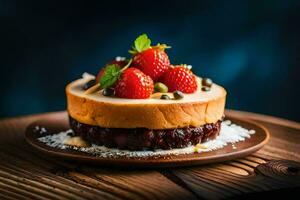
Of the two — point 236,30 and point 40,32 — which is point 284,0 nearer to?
point 236,30

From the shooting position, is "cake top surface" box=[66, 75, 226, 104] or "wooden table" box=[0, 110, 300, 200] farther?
"cake top surface" box=[66, 75, 226, 104]

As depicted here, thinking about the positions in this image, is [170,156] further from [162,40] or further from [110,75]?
[162,40]

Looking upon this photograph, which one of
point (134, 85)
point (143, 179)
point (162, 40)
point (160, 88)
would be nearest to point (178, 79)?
point (160, 88)

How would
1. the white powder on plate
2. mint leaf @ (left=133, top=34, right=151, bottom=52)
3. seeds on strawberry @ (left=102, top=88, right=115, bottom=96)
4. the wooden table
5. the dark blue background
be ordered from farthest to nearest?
the dark blue background
mint leaf @ (left=133, top=34, right=151, bottom=52)
seeds on strawberry @ (left=102, top=88, right=115, bottom=96)
the white powder on plate
the wooden table

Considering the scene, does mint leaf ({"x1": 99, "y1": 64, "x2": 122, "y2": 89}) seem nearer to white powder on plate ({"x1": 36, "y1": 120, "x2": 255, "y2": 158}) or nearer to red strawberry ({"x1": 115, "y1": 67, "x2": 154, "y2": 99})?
red strawberry ({"x1": 115, "y1": 67, "x2": 154, "y2": 99})

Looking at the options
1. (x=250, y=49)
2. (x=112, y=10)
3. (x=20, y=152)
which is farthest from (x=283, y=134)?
(x=112, y=10)

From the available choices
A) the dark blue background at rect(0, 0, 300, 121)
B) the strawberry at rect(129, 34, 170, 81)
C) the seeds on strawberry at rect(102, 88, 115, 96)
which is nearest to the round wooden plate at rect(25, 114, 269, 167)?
the seeds on strawberry at rect(102, 88, 115, 96)
